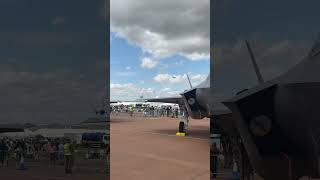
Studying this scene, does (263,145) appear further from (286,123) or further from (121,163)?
(121,163)

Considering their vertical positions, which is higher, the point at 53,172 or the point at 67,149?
the point at 67,149

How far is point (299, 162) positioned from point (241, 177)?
180cm

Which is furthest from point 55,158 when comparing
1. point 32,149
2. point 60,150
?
point 32,149

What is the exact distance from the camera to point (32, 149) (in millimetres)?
14023

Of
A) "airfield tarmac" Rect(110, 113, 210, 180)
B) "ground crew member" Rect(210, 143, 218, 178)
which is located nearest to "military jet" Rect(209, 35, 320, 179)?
"ground crew member" Rect(210, 143, 218, 178)

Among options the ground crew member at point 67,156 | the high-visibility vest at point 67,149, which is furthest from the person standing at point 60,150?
the high-visibility vest at point 67,149

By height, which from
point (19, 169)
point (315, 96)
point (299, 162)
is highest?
point (315, 96)

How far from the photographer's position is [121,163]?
1080 cm

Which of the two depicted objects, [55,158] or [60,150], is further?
[55,158]

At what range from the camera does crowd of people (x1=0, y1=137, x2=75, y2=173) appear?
1291 cm

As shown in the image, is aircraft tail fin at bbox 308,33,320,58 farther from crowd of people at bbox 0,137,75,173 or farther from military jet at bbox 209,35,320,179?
crowd of people at bbox 0,137,75,173

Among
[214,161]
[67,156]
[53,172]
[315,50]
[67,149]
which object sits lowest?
[53,172]

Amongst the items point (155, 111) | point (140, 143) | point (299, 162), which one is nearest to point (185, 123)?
point (140, 143)

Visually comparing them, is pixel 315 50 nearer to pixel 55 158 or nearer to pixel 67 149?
pixel 67 149
